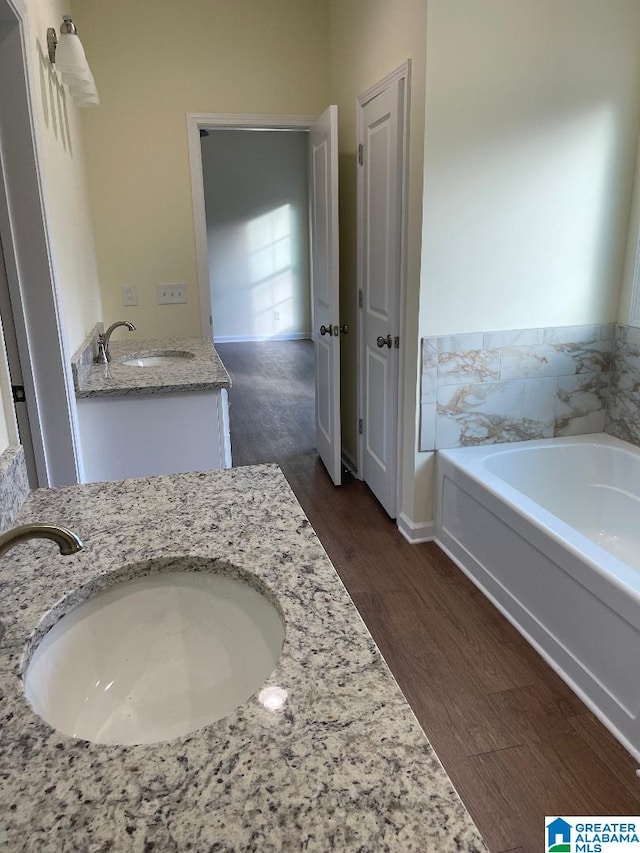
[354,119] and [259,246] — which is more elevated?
[354,119]

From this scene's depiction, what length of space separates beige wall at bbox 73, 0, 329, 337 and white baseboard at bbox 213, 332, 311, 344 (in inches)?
202

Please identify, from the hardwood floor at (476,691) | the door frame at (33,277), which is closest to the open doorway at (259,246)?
the hardwood floor at (476,691)

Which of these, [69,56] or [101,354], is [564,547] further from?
[69,56]

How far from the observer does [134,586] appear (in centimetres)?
106

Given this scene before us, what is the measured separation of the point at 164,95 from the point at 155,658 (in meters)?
3.40

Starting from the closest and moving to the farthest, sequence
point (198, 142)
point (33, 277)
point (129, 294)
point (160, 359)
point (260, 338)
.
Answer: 1. point (33, 277)
2. point (160, 359)
3. point (198, 142)
4. point (129, 294)
5. point (260, 338)

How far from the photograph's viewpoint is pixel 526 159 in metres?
2.61

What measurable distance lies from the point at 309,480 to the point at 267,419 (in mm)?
1456

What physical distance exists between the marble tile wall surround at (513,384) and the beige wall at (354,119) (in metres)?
0.12

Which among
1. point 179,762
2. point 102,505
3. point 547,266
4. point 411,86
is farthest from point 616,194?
point 179,762

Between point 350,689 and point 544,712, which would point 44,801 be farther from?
point 544,712

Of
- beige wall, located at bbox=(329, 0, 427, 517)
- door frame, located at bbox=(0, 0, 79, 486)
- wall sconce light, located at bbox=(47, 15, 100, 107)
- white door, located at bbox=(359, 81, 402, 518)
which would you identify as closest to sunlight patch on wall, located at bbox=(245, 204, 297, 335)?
beige wall, located at bbox=(329, 0, 427, 517)

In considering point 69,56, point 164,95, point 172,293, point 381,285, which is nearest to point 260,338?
point 172,293

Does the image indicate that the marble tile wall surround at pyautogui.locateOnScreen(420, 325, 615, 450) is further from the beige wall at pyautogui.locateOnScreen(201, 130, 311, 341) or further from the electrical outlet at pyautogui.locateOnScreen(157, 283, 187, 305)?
the beige wall at pyautogui.locateOnScreen(201, 130, 311, 341)
